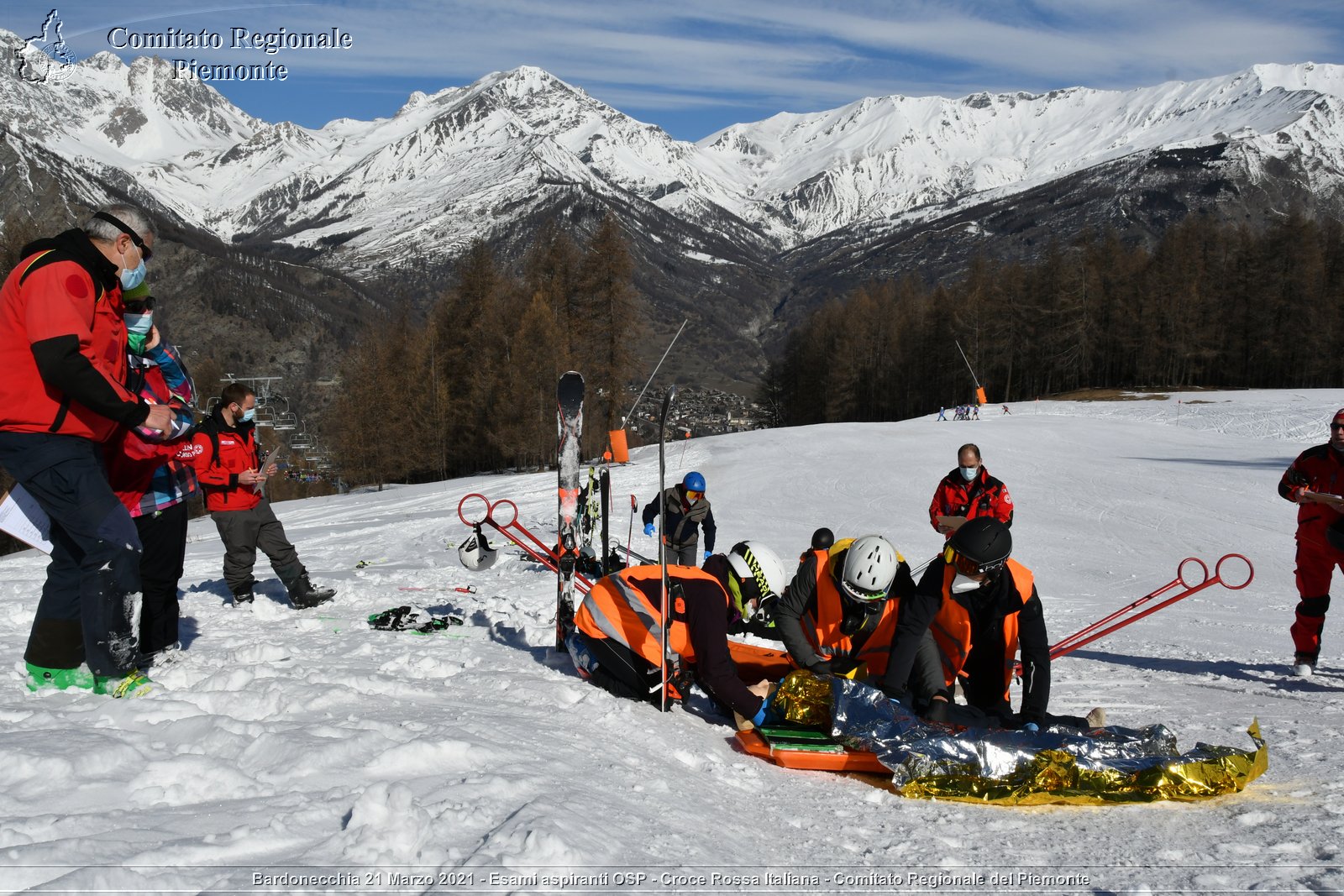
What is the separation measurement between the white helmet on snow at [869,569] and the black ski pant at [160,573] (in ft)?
12.4

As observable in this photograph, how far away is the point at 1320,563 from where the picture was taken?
21.0 ft

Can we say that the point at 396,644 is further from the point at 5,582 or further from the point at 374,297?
the point at 374,297

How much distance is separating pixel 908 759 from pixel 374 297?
200 m

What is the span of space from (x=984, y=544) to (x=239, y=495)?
591 centimetres

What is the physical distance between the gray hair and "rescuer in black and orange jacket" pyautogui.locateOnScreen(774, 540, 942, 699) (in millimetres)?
3929

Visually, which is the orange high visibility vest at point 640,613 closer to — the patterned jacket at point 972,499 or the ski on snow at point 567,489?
the ski on snow at point 567,489

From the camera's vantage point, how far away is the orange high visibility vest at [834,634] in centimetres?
542

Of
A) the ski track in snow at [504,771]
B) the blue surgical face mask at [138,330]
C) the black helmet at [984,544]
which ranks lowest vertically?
the ski track in snow at [504,771]

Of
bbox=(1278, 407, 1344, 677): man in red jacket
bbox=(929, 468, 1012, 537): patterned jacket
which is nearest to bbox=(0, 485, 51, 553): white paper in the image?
bbox=(929, 468, 1012, 537): patterned jacket

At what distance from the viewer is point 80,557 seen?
394 cm

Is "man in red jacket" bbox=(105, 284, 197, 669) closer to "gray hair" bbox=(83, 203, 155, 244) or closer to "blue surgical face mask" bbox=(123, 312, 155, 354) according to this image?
"blue surgical face mask" bbox=(123, 312, 155, 354)

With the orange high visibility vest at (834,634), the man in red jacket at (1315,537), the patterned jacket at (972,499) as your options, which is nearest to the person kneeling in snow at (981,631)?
the orange high visibility vest at (834,634)

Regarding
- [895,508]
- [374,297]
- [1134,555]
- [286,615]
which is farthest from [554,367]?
[374,297]

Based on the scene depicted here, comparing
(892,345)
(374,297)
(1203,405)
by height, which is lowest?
(1203,405)
